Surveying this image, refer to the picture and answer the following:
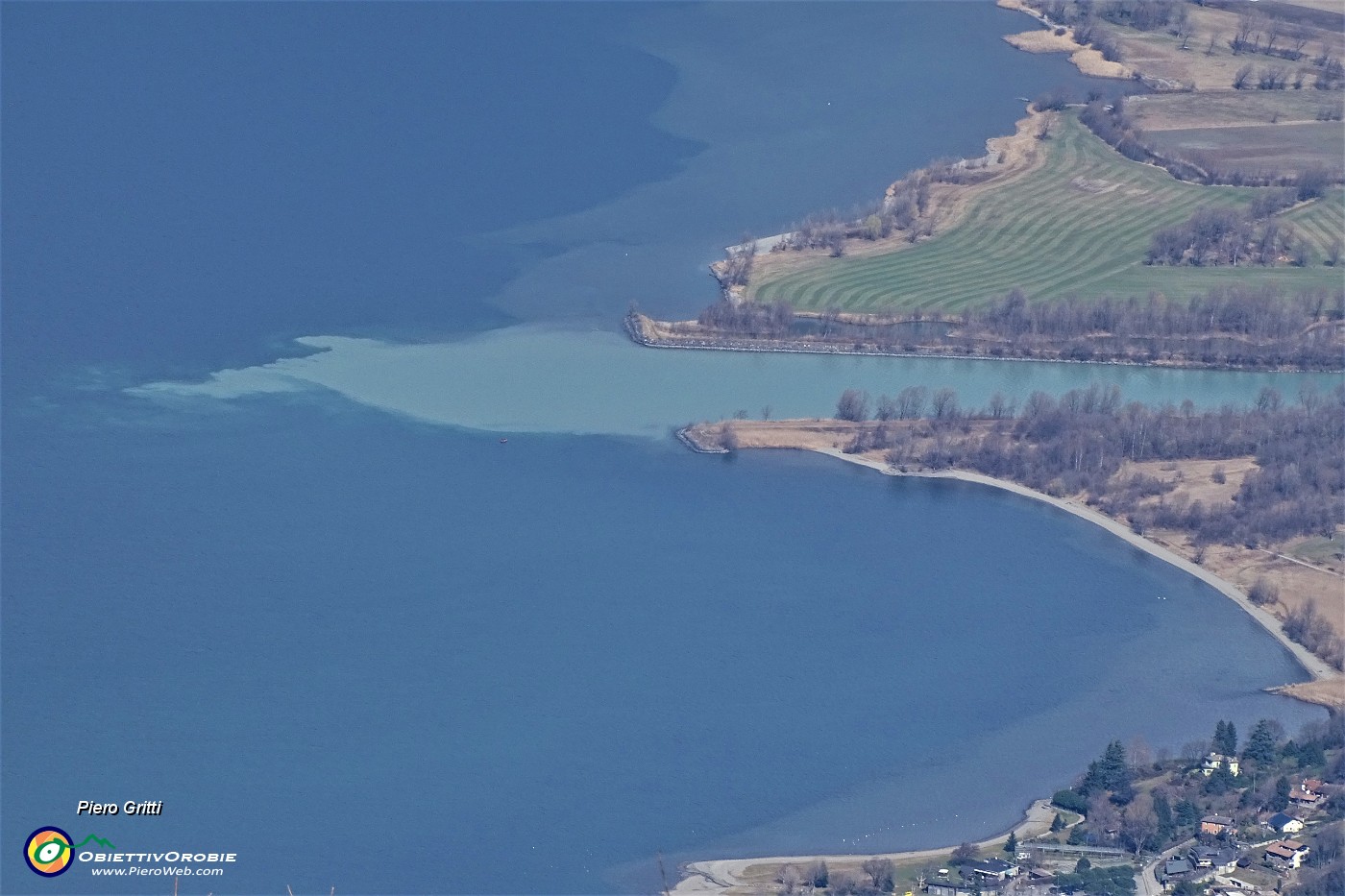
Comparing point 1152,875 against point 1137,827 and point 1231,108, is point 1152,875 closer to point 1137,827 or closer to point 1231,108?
point 1137,827

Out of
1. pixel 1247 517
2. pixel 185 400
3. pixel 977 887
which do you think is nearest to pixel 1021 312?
pixel 1247 517

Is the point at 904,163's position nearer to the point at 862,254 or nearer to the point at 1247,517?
the point at 862,254

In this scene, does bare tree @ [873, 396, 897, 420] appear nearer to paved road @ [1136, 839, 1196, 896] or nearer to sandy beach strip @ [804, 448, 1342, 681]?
sandy beach strip @ [804, 448, 1342, 681]

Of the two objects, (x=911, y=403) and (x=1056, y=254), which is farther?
(x=1056, y=254)

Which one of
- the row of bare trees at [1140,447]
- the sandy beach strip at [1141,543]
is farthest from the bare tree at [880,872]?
the row of bare trees at [1140,447]

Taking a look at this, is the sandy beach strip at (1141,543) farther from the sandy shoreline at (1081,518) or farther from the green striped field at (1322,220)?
the green striped field at (1322,220)

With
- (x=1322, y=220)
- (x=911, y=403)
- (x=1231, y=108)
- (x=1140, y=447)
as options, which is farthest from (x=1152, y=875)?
(x=1231, y=108)
